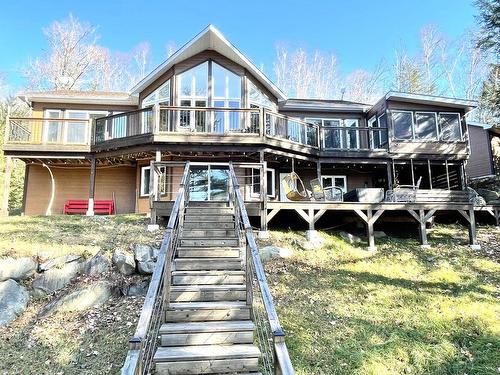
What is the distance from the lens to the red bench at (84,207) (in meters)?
15.4

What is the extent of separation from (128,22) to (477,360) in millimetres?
42958

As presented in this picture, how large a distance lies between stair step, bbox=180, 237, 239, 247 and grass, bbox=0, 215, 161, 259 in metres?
2.63

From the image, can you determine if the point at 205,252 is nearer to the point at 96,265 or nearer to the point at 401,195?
the point at 96,265

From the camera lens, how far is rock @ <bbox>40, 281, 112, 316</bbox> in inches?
252

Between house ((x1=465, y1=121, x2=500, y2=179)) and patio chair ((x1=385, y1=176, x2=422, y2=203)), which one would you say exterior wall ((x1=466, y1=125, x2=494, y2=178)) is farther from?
patio chair ((x1=385, y1=176, x2=422, y2=203))

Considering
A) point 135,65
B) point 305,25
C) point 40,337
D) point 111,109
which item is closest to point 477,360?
point 40,337

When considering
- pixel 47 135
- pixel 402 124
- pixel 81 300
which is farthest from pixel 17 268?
pixel 402 124

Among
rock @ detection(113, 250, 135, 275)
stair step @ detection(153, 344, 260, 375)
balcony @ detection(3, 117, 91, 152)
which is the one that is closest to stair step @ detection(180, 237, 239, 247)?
rock @ detection(113, 250, 135, 275)

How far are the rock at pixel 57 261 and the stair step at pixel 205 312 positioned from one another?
3.92 m

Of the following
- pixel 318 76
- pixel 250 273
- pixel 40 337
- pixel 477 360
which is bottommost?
pixel 477 360

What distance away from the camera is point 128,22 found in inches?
1542

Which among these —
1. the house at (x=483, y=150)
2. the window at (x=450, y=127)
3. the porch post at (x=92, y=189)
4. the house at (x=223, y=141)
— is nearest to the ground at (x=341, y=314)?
the house at (x=223, y=141)

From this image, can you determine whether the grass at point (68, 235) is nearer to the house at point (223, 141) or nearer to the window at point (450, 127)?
the house at point (223, 141)

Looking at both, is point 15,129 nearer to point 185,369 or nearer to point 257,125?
point 257,125
